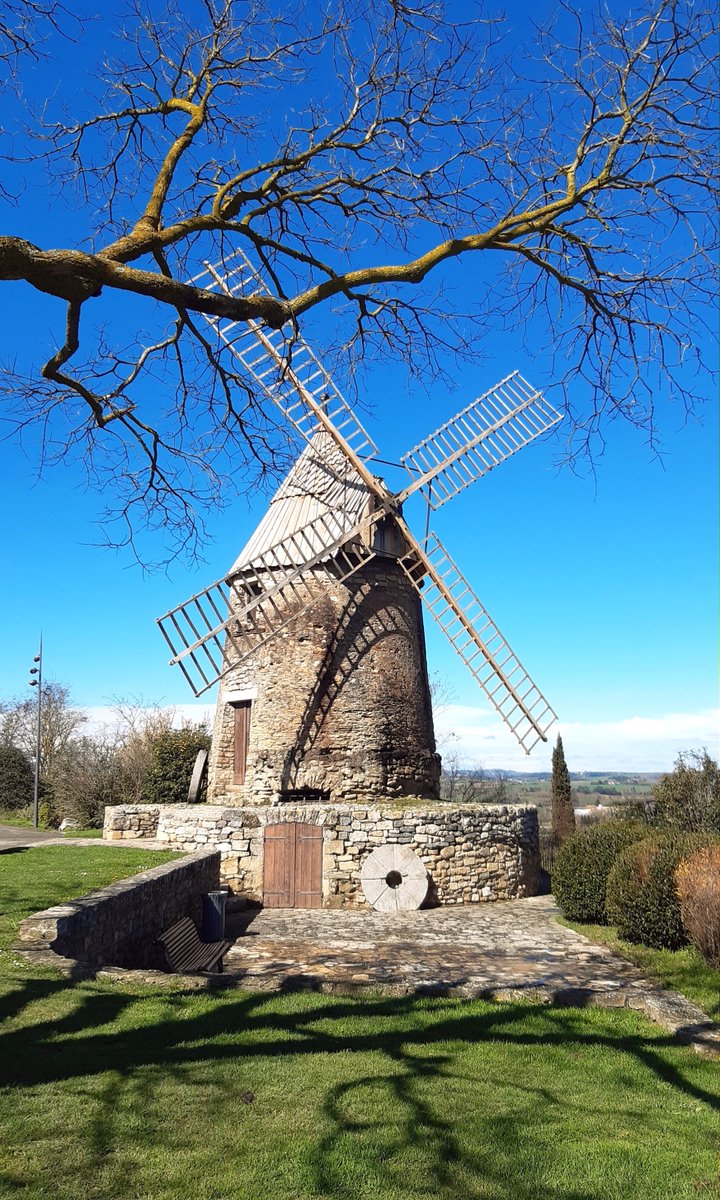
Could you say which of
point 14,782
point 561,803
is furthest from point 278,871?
point 14,782

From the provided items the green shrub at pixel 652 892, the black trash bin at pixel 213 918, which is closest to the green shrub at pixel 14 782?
the black trash bin at pixel 213 918

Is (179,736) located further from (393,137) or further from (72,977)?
(393,137)

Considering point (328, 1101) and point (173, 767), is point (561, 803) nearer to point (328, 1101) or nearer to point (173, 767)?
point (173, 767)

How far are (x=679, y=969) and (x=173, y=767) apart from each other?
14568 millimetres

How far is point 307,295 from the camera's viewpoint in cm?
580

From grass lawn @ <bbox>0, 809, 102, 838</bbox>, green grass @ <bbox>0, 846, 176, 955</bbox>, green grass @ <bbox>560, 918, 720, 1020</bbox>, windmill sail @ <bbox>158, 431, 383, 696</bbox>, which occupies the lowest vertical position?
green grass @ <bbox>560, 918, 720, 1020</bbox>

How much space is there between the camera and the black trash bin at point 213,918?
1095 centimetres

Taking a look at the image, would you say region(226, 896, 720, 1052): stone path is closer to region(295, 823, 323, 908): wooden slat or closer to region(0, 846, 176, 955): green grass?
region(295, 823, 323, 908): wooden slat

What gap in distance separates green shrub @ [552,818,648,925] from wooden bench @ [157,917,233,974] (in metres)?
5.74

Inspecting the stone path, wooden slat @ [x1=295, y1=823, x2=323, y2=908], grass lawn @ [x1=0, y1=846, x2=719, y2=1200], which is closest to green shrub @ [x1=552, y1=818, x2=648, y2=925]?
the stone path

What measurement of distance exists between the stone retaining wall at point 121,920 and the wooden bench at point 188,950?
10.2 inches

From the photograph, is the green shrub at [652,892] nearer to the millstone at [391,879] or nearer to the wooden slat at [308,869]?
the millstone at [391,879]

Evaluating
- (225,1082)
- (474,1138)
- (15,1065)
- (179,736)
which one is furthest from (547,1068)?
(179,736)

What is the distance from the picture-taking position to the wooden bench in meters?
8.30
